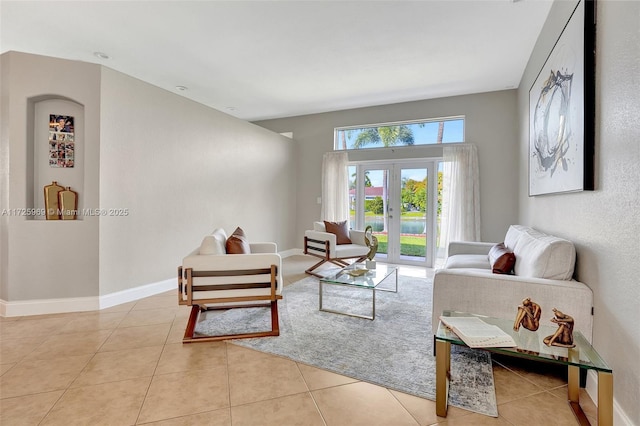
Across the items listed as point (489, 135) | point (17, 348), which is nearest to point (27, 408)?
point (17, 348)

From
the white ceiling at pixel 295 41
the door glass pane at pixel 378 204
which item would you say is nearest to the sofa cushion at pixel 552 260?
the white ceiling at pixel 295 41

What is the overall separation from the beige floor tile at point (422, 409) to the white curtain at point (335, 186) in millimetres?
4123

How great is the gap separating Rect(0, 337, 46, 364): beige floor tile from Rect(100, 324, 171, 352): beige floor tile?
496 mm

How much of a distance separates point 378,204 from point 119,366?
14.7 ft

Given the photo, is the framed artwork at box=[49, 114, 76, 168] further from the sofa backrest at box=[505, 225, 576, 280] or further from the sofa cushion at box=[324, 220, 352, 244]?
the sofa backrest at box=[505, 225, 576, 280]

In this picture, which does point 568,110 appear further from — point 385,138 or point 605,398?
point 385,138

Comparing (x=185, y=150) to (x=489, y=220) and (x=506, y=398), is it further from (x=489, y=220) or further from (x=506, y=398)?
(x=489, y=220)

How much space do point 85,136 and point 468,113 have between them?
5282 millimetres

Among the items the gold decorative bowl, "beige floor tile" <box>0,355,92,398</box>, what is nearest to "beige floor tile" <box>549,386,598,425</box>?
the gold decorative bowl

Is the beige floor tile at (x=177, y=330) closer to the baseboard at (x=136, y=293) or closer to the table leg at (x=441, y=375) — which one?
the baseboard at (x=136, y=293)

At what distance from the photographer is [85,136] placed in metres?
2.94

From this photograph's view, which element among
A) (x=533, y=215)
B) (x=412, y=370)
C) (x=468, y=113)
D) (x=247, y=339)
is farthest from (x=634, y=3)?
(x=468, y=113)

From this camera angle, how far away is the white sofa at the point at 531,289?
1752 millimetres

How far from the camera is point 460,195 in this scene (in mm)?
4715
